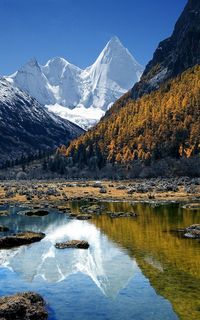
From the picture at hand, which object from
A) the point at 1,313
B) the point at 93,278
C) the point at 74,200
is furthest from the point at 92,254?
the point at 74,200

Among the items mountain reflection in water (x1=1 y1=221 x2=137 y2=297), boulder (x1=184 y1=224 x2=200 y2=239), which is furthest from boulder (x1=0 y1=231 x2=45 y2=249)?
boulder (x1=184 y1=224 x2=200 y2=239)

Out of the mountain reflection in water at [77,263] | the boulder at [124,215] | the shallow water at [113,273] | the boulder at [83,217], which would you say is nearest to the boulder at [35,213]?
the boulder at [83,217]

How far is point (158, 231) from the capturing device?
186ft

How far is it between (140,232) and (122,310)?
27733mm

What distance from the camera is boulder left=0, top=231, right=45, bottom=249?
48825 mm

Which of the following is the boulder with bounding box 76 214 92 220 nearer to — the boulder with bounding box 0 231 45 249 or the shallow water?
the shallow water

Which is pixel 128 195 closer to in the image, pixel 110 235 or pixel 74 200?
pixel 74 200

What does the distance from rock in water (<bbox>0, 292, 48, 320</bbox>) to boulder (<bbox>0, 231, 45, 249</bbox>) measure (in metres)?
20.9

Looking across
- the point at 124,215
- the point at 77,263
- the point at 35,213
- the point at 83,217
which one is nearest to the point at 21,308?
the point at 77,263

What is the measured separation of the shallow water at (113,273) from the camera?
28.6m

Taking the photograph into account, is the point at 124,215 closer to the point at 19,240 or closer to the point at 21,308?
the point at 19,240

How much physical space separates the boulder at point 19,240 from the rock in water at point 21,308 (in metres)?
20.9

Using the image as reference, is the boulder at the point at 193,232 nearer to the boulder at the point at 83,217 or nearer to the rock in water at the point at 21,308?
the boulder at the point at 83,217

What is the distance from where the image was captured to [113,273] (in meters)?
37.0
